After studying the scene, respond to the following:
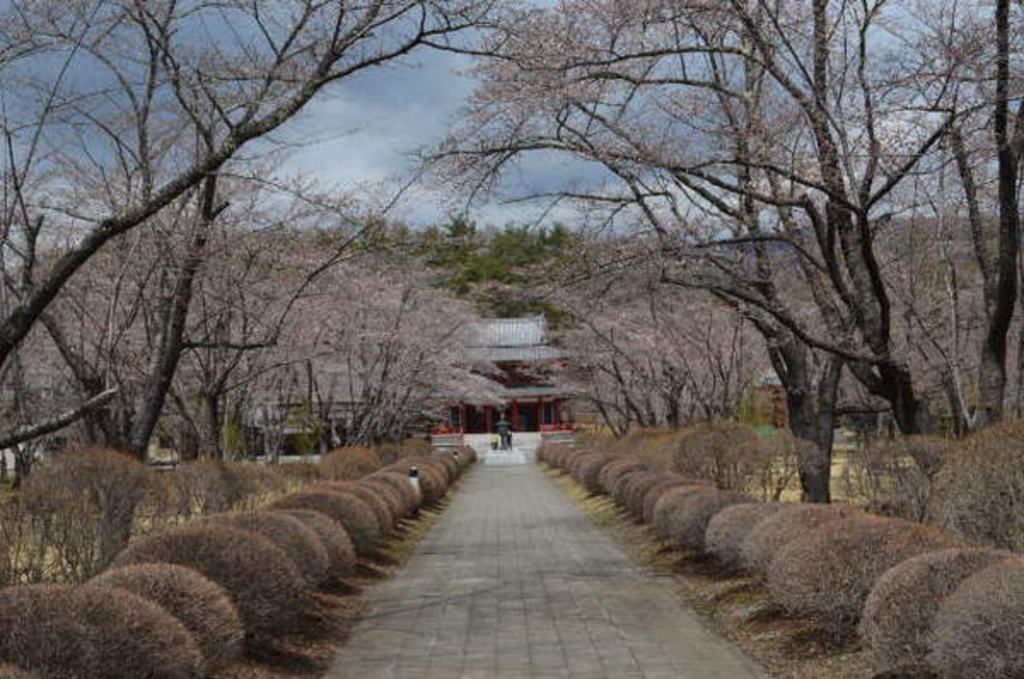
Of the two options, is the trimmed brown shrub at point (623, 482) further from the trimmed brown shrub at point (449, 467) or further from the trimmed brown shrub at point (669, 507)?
the trimmed brown shrub at point (449, 467)

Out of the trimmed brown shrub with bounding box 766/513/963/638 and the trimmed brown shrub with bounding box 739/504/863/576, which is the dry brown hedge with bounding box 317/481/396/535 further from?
the trimmed brown shrub with bounding box 766/513/963/638

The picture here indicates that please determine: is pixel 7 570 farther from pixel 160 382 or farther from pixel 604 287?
pixel 604 287

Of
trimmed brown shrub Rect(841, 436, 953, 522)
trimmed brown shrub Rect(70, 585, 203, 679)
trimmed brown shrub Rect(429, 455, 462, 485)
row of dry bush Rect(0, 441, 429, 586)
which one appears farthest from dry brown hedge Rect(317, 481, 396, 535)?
trimmed brown shrub Rect(429, 455, 462, 485)

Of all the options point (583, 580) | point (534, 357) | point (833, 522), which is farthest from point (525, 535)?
point (534, 357)

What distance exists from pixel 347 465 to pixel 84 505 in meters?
10.1

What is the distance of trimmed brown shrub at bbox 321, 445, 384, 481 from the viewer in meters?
19.7

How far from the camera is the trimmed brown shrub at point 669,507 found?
42.7 ft

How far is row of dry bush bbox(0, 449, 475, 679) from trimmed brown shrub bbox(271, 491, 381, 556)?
2 cm

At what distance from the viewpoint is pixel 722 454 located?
1677cm

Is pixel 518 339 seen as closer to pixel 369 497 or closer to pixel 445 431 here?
pixel 445 431

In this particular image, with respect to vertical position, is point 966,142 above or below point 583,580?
above

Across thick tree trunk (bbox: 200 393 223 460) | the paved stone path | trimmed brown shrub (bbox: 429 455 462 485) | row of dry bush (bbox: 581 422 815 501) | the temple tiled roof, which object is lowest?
the paved stone path

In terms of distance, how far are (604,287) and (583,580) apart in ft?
11.5

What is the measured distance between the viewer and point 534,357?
59.7 m
